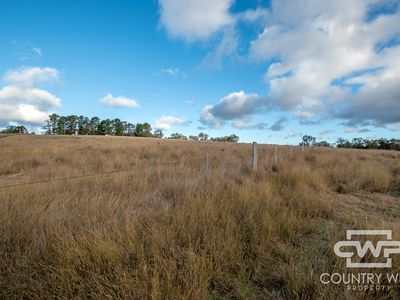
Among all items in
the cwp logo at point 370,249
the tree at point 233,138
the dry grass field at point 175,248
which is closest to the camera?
the dry grass field at point 175,248

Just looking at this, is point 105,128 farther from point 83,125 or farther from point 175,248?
point 175,248

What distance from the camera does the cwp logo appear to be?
2.95 meters

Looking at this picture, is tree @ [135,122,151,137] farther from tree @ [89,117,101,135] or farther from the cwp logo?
the cwp logo

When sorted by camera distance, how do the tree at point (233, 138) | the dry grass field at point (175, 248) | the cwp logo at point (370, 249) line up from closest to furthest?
the dry grass field at point (175, 248), the cwp logo at point (370, 249), the tree at point (233, 138)

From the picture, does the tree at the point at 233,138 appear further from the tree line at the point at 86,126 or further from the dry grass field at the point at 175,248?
the dry grass field at the point at 175,248

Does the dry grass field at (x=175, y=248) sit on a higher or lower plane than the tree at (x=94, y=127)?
lower

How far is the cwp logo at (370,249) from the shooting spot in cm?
295

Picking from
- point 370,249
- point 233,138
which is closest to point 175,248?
point 370,249

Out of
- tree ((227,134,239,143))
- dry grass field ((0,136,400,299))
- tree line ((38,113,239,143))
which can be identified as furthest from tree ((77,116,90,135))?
dry grass field ((0,136,400,299))

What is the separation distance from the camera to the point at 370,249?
3.26m

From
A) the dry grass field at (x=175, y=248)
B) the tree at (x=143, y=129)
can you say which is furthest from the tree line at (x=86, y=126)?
the dry grass field at (x=175, y=248)

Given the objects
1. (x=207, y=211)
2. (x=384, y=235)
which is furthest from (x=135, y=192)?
(x=384, y=235)

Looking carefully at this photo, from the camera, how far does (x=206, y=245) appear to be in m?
3.24

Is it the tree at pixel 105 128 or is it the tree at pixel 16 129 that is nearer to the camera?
the tree at pixel 16 129
